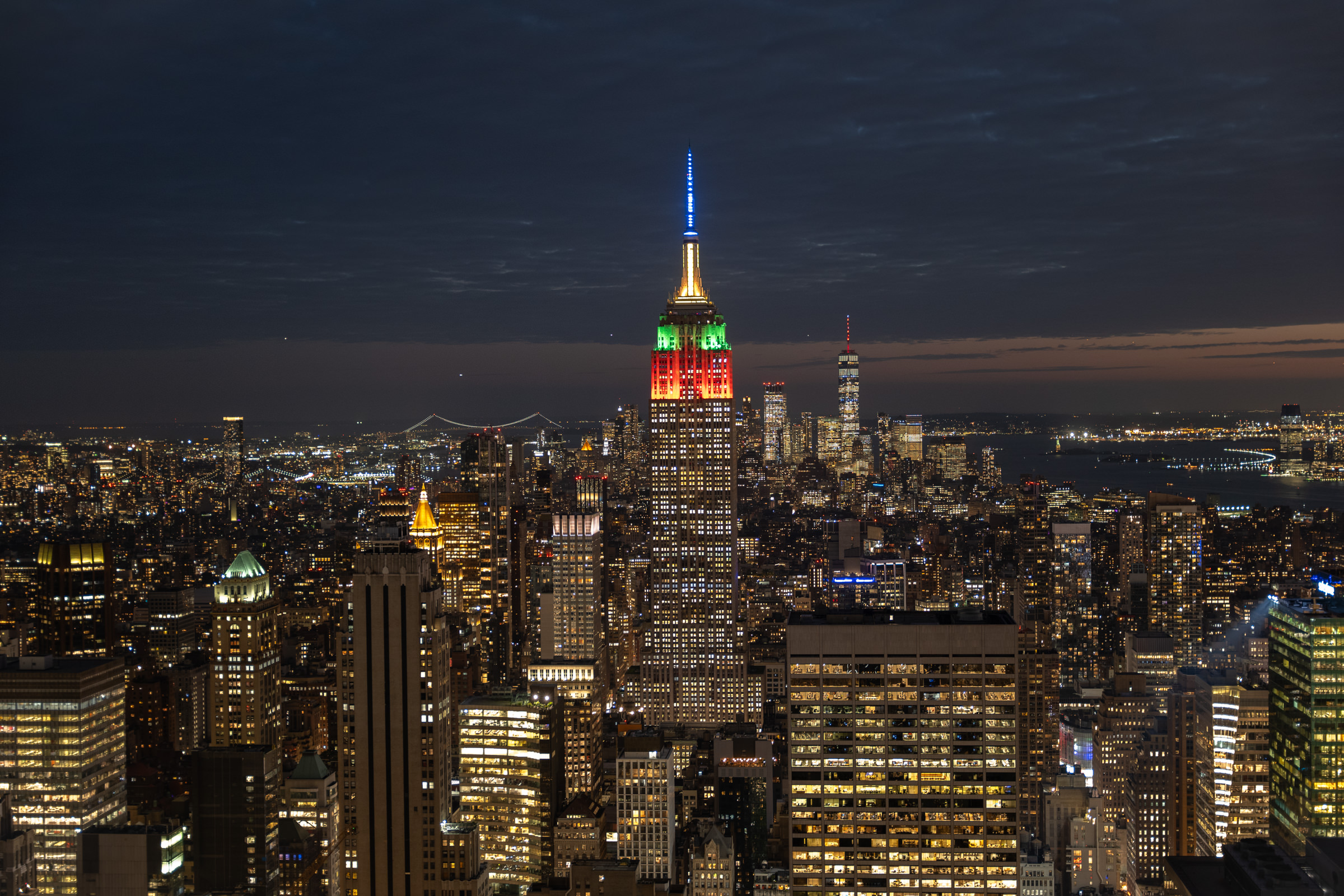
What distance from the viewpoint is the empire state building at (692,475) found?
2441 inches

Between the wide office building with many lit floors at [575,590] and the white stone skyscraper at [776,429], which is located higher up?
the white stone skyscraper at [776,429]

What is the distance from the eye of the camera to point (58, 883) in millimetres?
26234

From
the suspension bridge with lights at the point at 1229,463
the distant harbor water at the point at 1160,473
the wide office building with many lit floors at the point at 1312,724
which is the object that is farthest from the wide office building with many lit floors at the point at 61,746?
the suspension bridge with lights at the point at 1229,463

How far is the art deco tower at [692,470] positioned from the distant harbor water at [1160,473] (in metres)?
18.2

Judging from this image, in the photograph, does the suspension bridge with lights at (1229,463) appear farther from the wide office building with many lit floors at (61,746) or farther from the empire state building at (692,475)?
the wide office building with many lit floors at (61,746)

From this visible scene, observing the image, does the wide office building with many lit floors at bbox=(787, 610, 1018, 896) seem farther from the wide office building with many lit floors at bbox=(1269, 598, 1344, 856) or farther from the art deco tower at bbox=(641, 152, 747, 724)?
the art deco tower at bbox=(641, 152, 747, 724)

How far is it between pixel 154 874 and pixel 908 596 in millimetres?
40882

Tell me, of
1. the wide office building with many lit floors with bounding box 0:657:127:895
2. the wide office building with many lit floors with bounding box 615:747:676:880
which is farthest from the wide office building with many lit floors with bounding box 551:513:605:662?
the wide office building with many lit floors with bounding box 0:657:127:895

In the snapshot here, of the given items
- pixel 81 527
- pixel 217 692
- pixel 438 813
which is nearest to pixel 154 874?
pixel 438 813

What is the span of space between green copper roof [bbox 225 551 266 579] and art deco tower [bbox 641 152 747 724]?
910 inches

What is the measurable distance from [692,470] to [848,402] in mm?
16332

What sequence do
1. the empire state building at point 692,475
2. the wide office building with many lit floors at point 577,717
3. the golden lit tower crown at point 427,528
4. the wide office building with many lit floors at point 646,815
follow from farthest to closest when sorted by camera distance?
the empire state building at point 692,475, the golden lit tower crown at point 427,528, the wide office building with many lit floors at point 577,717, the wide office building with many lit floors at point 646,815

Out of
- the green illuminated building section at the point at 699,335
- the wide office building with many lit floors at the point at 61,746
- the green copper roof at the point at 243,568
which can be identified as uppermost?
the green illuminated building section at the point at 699,335

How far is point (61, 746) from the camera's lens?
104 ft
